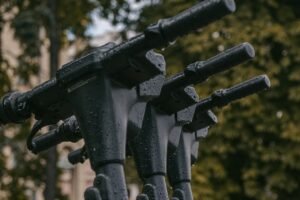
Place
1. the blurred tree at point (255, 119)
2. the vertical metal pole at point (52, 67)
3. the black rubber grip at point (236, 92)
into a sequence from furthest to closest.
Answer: the blurred tree at point (255, 119)
the vertical metal pole at point (52, 67)
the black rubber grip at point (236, 92)

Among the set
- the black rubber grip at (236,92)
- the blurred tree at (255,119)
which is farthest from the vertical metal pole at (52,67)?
the black rubber grip at (236,92)

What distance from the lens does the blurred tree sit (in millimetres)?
14984

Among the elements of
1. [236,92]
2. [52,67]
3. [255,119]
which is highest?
[52,67]

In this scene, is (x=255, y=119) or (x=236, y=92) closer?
(x=236, y=92)

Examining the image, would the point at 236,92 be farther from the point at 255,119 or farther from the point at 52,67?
the point at 255,119

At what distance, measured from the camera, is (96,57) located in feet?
11.6

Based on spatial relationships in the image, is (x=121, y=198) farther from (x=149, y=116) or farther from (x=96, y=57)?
(x=149, y=116)

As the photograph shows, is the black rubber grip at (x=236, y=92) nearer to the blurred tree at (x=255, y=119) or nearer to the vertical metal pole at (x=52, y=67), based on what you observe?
the vertical metal pole at (x=52, y=67)

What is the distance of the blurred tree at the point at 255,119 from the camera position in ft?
49.2

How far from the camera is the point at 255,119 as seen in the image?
1517 cm

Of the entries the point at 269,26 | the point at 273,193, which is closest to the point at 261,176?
the point at 273,193

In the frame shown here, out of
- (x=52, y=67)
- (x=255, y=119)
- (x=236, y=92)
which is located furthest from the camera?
(x=255, y=119)

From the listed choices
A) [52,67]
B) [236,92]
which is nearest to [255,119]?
[52,67]

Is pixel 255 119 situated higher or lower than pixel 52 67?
lower
